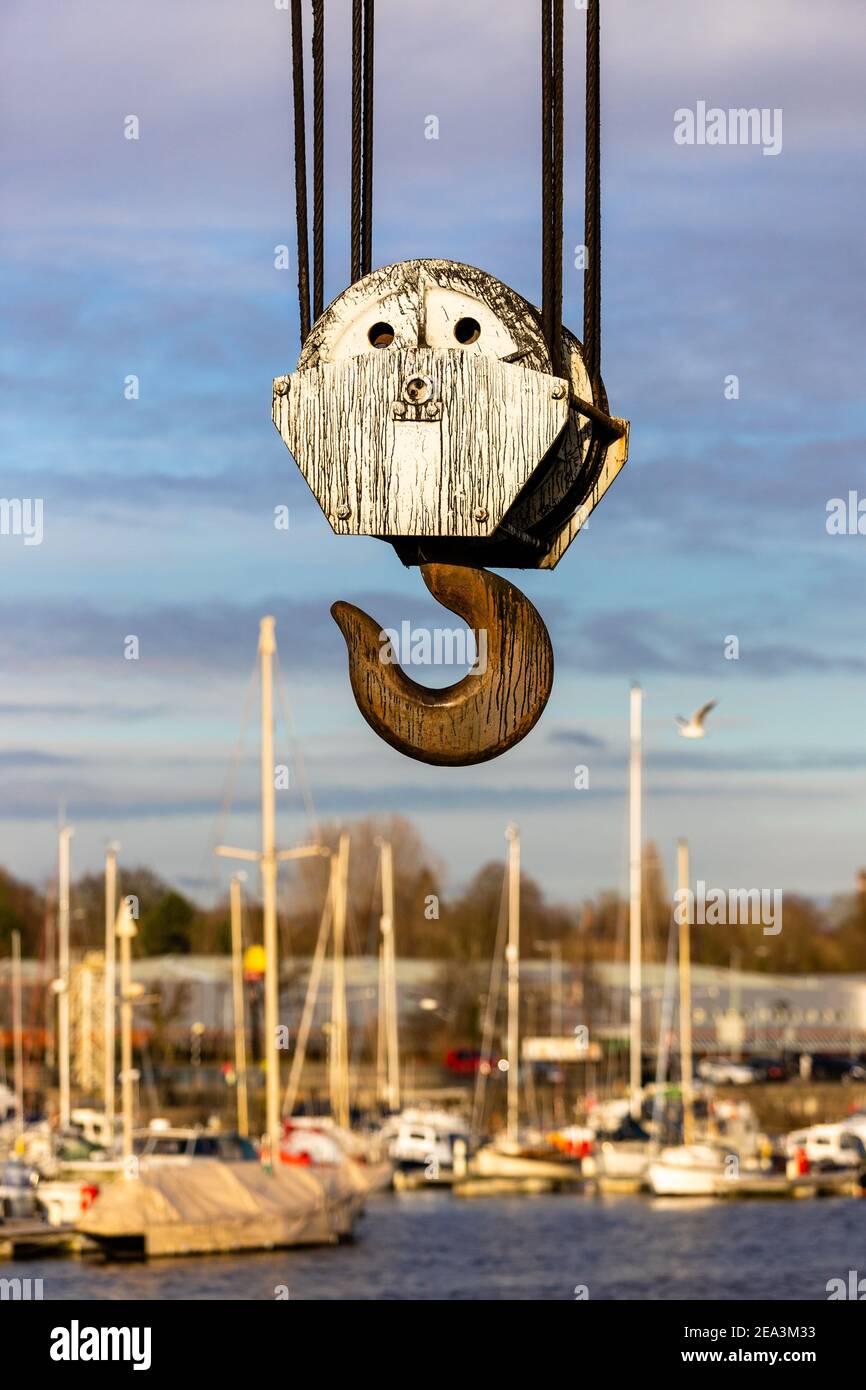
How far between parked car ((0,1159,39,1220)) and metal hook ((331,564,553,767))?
3034 cm

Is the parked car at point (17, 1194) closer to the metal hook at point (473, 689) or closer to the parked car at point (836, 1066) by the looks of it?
the metal hook at point (473, 689)

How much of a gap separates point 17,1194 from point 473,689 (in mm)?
31560

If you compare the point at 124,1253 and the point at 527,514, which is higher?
the point at 527,514

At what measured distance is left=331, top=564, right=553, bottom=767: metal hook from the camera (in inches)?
138

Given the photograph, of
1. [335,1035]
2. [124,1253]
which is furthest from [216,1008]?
[124,1253]

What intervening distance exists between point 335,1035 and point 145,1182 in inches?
631

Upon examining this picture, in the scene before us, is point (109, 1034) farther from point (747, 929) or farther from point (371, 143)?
point (747, 929)

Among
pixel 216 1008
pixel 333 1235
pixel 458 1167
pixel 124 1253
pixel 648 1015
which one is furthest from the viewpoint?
pixel 648 1015

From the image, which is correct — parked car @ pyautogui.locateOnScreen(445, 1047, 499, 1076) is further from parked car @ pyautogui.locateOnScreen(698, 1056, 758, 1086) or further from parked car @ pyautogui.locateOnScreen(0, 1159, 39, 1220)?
parked car @ pyautogui.locateOnScreen(0, 1159, 39, 1220)

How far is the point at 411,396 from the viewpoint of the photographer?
348 cm

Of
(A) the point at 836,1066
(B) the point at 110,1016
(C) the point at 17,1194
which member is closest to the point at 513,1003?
(B) the point at 110,1016

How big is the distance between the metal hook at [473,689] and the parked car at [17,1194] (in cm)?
3034
